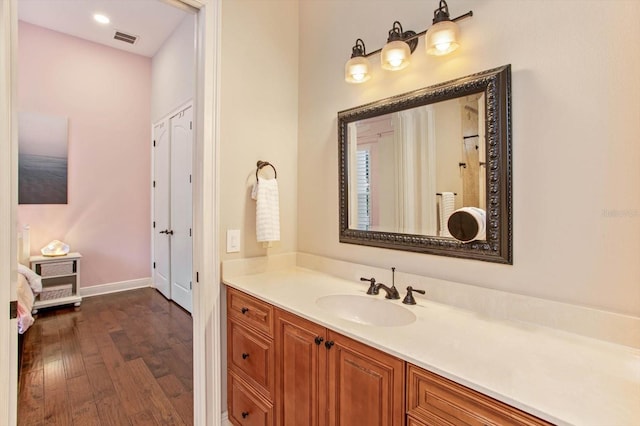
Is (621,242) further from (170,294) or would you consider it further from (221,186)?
(170,294)

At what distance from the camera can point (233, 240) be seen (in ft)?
6.01

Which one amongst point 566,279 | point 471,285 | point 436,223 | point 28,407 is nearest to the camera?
point 566,279

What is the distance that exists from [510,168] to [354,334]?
86cm

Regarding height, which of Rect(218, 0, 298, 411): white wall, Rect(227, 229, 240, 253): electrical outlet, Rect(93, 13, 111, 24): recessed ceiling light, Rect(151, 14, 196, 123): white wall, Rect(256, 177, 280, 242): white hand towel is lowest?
Rect(227, 229, 240, 253): electrical outlet

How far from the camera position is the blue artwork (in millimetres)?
3777

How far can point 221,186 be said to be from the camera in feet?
5.81

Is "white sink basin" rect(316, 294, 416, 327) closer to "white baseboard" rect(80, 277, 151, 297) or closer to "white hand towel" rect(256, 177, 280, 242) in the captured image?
"white hand towel" rect(256, 177, 280, 242)

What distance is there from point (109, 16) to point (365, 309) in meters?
4.29

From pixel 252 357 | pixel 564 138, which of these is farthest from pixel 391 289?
pixel 564 138

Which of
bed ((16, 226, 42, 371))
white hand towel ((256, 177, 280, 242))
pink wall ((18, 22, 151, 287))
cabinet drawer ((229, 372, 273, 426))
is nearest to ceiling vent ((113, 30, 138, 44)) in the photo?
pink wall ((18, 22, 151, 287))

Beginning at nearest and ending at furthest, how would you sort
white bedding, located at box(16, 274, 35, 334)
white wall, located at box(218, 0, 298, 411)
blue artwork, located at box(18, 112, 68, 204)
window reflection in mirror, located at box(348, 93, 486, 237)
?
window reflection in mirror, located at box(348, 93, 486, 237)
white wall, located at box(218, 0, 298, 411)
white bedding, located at box(16, 274, 35, 334)
blue artwork, located at box(18, 112, 68, 204)

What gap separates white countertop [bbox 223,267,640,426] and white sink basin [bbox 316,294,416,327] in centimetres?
10

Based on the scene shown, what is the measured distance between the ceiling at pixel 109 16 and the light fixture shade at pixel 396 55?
8.98 feet

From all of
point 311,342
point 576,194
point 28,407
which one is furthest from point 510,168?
point 28,407
